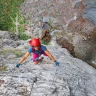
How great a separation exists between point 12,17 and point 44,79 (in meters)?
11.6

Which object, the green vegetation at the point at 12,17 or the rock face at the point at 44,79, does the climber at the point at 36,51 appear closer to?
the rock face at the point at 44,79

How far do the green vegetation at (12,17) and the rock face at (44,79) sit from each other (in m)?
7.78

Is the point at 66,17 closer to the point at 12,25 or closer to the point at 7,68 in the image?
the point at 12,25

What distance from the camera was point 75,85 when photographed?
25.7 ft

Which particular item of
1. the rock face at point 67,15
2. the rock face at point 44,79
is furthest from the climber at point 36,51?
the rock face at point 67,15

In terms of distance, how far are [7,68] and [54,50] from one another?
3.70 m

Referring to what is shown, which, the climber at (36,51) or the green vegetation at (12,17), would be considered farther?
the green vegetation at (12,17)

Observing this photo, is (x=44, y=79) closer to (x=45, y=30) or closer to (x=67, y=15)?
(x=45, y=30)

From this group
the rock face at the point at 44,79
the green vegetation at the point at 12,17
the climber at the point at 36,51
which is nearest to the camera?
the rock face at the point at 44,79

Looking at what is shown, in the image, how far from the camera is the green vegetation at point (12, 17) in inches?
680

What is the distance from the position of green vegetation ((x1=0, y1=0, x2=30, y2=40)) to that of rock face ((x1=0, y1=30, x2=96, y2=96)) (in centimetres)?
778

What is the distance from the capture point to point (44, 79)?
25.0 feet

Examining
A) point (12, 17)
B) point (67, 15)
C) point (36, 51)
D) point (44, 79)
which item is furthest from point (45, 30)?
point (44, 79)

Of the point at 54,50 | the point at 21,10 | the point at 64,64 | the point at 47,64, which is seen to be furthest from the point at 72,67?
the point at 21,10
